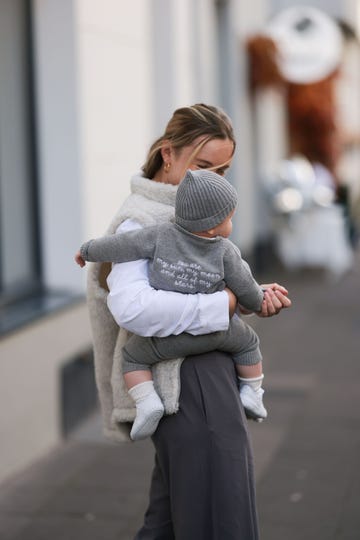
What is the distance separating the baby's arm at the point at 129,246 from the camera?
2.79 metres

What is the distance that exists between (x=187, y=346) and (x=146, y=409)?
21 cm

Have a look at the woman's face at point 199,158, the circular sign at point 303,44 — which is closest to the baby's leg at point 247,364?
the woman's face at point 199,158

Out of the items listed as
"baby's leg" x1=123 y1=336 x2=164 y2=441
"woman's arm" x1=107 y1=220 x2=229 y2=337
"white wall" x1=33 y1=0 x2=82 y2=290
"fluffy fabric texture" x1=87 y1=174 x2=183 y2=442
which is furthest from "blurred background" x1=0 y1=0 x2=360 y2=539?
"woman's arm" x1=107 y1=220 x2=229 y2=337

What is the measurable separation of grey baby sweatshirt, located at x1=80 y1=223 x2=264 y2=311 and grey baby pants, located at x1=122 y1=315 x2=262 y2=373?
0.15 meters

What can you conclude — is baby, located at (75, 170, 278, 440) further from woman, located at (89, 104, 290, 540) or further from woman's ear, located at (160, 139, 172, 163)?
woman's ear, located at (160, 139, 172, 163)

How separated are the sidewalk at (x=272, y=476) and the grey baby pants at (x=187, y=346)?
1573mm

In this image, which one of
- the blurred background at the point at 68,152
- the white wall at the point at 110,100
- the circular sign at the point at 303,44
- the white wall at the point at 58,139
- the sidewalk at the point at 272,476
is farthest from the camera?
the circular sign at the point at 303,44

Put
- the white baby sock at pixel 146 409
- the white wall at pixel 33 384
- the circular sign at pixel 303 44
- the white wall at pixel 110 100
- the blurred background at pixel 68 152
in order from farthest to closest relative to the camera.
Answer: the circular sign at pixel 303 44 < the white wall at pixel 110 100 < the blurred background at pixel 68 152 < the white wall at pixel 33 384 < the white baby sock at pixel 146 409

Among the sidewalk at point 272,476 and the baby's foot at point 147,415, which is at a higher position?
the baby's foot at point 147,415

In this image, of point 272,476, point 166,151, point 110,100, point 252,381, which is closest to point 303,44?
point 110,100

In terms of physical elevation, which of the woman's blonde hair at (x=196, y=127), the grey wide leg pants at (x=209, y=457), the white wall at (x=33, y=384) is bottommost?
the white wall at (x=33, y=384)

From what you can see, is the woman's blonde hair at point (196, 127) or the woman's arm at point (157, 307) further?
the woman's blonde hair at point (196, 127)

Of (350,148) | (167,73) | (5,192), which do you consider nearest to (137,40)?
(167,73)

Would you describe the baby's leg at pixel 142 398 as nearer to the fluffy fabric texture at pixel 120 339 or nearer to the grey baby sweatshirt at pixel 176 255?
the fluffy fabric texture at pixel 120 339
